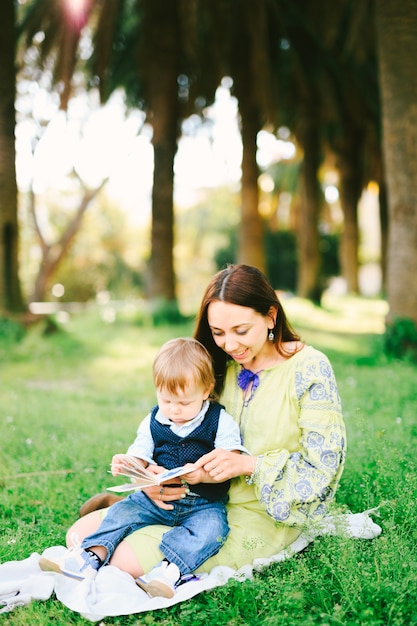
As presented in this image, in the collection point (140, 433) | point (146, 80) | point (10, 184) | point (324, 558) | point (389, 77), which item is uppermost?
point (146, 80)

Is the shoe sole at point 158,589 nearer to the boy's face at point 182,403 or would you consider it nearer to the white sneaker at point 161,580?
the white sneaker at point 161,580

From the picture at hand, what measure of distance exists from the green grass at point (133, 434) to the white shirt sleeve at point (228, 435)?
2.10ft

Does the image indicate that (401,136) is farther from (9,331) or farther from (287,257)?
(287,257)

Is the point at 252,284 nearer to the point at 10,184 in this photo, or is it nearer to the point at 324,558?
the point at 324,558

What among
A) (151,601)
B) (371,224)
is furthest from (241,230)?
(371,224)

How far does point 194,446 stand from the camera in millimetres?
3365

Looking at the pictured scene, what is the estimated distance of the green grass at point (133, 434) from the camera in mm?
2973

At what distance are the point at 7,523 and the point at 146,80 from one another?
11943 mm

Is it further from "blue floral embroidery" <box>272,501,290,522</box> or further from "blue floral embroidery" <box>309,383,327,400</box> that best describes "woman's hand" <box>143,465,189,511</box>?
"blue floral embroidery" <box>309,383,327,400</box>

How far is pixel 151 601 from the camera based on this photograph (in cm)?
305

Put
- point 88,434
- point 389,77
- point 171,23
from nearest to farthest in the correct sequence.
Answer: point 88,434, point 389,77, point 171,23

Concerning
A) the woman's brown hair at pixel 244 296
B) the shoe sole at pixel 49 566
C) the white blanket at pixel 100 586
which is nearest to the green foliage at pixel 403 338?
the woman's brown hair at pixel 244 296

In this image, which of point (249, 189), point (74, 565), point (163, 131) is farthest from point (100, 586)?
point (249, 189)

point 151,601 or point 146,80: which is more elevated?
point 146,80
